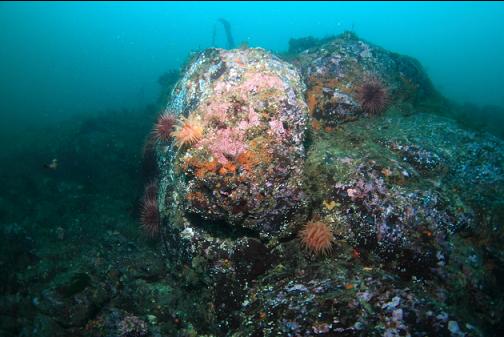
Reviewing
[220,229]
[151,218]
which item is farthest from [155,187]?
[220,229]

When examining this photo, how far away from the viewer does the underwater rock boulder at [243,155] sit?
5523mm

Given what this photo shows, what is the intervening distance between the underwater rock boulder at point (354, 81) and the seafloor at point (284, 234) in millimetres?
67

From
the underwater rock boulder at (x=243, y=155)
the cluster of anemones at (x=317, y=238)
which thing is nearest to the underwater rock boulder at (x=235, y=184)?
the underwater rock boulder at (x=243, y=155)

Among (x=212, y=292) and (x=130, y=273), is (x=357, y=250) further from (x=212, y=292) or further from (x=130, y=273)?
(x=130, y=273)

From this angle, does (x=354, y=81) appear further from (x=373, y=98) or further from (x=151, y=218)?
(x=151, y=218)

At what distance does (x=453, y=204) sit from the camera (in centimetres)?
557

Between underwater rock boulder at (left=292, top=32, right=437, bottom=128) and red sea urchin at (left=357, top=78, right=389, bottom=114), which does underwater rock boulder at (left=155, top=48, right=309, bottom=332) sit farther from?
red sea urchin at (left=357, top=78, right=389, bottom=114)

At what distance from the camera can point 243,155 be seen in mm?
5617

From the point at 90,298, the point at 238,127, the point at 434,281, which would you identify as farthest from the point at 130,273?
the point at 434,281

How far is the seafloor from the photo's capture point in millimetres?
4711

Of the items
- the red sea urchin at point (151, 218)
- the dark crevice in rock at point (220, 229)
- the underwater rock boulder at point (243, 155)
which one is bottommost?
the red sea urchin at point (151, 218)

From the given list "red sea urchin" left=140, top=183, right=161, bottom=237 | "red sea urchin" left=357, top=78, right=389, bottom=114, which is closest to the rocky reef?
"red sea urchin" left=140, top=183, right=161, bottom=237

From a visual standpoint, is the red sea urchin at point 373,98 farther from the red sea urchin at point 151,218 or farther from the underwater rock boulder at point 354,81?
the red sea urchin at point 151,218

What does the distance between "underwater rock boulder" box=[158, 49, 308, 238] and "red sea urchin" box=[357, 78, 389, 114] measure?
6.80ft
